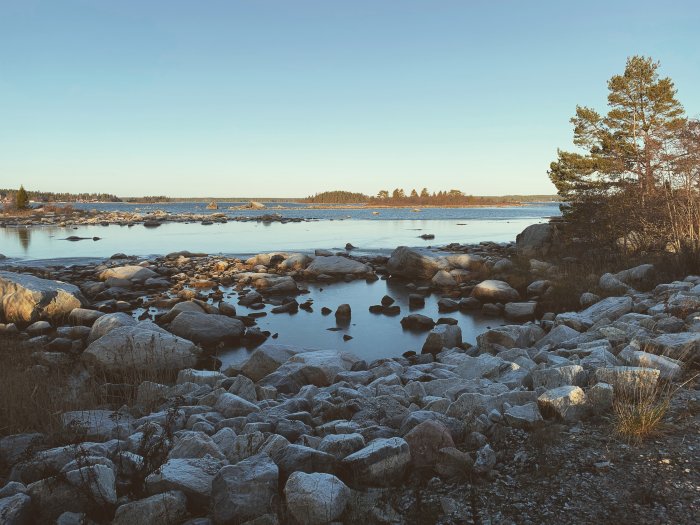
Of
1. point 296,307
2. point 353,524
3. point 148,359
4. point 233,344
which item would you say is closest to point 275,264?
point 296,307

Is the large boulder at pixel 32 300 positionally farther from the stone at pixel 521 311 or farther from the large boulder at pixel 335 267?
the stone at pixel 521 311

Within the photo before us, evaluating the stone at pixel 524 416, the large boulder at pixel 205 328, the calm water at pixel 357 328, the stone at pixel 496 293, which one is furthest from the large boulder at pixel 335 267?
the stone at pixel 524 416

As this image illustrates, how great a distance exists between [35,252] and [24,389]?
30768mm

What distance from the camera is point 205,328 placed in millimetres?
11844

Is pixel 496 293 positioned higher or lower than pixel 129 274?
lower

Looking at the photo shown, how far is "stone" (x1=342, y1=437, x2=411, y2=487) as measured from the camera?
12.8ft

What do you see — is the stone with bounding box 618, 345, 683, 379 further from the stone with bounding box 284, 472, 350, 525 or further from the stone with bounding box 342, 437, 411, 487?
the stone with bounding box 284, 472, 350, 525

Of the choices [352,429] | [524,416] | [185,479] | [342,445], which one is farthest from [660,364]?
[185,479]

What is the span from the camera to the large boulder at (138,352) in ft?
29.6

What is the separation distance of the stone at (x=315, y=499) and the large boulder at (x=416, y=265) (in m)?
18.5

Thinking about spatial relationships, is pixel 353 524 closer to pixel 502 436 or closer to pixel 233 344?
pixel 502 436

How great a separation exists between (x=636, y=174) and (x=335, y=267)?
15222 millimetres

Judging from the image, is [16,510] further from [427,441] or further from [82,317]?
[82,317]

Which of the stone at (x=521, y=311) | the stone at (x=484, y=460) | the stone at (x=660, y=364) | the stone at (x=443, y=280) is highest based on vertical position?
the stone at (x=660, y=364)
